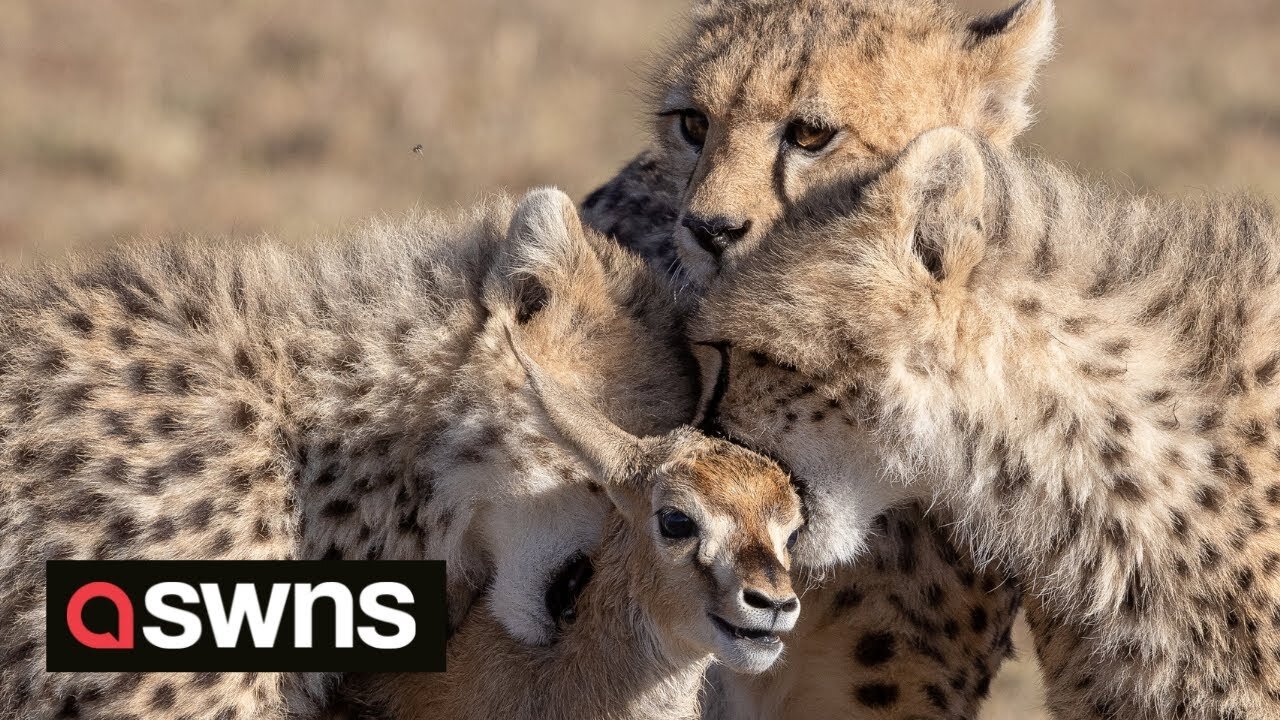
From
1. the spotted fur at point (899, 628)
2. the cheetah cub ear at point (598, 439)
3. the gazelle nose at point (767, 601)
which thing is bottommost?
the spotted fur at point (899, 628)

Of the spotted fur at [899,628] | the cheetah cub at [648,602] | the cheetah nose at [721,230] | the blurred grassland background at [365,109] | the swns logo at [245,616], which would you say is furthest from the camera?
the blurred grassland background at [365,109]

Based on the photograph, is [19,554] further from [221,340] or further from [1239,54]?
[1239,54]

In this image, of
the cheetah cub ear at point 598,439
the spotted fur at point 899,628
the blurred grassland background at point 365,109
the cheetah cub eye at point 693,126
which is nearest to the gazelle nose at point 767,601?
the cheetah cub ear at point 598,439

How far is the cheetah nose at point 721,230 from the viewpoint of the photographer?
3.85m

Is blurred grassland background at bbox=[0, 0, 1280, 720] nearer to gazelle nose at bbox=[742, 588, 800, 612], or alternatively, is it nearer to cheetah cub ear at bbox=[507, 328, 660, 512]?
cheetah cub ear at bbox=[507, 328, 660, 512]

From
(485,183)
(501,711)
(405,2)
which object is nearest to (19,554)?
(501,711)

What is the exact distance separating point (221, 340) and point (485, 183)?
648cm

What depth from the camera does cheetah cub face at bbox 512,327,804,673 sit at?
320 cm

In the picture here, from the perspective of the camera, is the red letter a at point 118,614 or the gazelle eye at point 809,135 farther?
the gazelle eye at point 809,135

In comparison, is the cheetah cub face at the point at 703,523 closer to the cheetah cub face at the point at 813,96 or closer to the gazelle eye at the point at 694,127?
the cheetah cub face at the point at 813,96

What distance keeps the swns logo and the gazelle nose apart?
0.90m

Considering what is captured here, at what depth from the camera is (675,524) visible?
3.38 m

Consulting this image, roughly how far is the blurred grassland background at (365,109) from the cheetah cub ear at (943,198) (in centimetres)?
498

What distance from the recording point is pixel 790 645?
4.20 m
